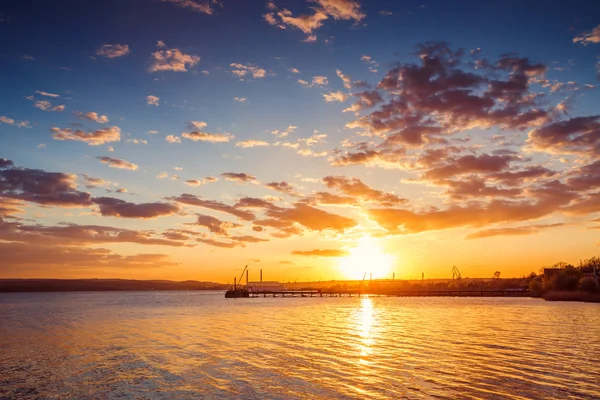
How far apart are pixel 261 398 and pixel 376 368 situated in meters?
9.53

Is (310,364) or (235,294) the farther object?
(235,294)

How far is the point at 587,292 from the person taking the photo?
352 feet

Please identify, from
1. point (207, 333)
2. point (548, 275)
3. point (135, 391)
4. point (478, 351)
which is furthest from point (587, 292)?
point (135, 391)

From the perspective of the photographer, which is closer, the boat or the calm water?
the calm water

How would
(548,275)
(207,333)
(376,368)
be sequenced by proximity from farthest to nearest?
(548,275), (207,333), (376,368)

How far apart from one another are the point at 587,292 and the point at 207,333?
101423mm

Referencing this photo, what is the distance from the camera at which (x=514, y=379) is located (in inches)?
930

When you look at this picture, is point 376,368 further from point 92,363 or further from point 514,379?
point 92,363

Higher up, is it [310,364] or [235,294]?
[310,364]

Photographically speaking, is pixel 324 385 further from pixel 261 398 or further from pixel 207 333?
pixel 207 333

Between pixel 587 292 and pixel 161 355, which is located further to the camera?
pixel 587 292

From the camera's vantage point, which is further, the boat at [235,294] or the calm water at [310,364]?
the boat at [235,294]

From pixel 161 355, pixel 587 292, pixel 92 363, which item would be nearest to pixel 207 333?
pixel 161 355

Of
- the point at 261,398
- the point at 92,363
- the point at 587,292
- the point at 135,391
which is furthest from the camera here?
the point at 587,292
